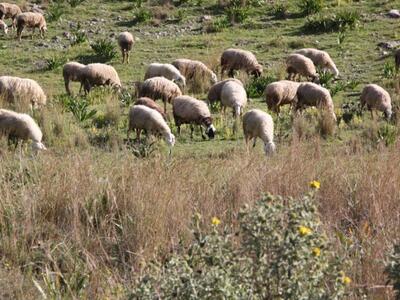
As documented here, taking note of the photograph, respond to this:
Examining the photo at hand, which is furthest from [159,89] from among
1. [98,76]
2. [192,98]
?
[98,76]

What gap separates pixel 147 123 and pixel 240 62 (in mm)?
6614

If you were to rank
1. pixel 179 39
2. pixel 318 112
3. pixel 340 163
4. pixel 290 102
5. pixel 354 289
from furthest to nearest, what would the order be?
pixel 179 39
pixel 290 102
pixel 318 112
pixel 340 163
pixel 354 289

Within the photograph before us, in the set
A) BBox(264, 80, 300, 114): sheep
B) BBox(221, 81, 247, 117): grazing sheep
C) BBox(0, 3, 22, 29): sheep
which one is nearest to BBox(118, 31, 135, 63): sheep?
BBox(221, 81, 247, 117): grazing sheep

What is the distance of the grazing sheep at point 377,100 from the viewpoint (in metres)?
16.2

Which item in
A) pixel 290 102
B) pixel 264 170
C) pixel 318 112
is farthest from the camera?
pixel 290 102

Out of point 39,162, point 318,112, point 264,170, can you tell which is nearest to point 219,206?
point 264,170

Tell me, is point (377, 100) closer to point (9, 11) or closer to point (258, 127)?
point (258, 127)

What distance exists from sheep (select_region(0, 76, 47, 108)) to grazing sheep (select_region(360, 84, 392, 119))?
6803 mm

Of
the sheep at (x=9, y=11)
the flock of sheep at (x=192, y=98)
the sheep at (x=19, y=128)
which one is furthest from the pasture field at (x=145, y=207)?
the sheep at (x=9, y=11)

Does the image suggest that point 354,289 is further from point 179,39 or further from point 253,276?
point 179,39

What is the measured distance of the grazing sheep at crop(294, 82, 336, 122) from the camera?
16.3 meters

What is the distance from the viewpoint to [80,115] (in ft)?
51.5

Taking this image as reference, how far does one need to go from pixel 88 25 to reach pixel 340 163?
19336 mm

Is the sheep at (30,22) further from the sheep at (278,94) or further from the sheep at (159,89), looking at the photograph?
the sheep at (278,94)
